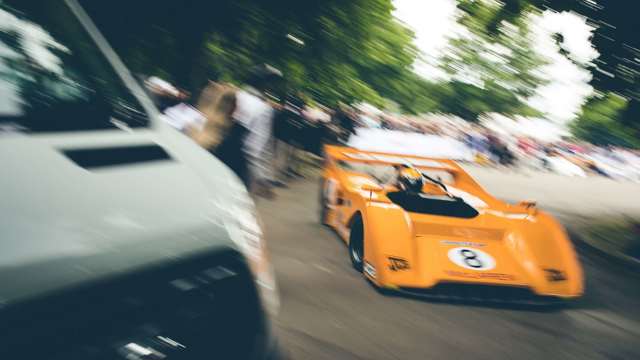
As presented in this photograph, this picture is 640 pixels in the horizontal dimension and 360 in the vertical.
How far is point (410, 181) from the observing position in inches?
253

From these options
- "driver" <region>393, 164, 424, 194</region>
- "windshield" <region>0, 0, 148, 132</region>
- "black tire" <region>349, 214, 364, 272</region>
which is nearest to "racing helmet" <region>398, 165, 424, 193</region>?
"driver" <region>393, 164, 424, 194</region>

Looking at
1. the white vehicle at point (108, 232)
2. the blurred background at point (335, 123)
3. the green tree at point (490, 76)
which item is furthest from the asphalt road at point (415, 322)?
the green tree at point (490, 76)

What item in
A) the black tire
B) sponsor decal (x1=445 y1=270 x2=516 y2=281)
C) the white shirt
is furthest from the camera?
the white shirt

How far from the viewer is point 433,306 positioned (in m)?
5.33

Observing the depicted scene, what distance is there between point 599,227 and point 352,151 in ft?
19.8

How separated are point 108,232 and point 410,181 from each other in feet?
16.7

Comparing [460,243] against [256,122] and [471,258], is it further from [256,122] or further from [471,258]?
[256,122]

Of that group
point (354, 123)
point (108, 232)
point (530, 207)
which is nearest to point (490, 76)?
point (354, 123)

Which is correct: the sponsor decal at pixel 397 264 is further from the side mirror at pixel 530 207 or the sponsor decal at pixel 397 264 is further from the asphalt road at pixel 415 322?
the side mirror at pixel 530 207

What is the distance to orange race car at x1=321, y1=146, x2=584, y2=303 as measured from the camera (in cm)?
536

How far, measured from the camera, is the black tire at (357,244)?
611cm

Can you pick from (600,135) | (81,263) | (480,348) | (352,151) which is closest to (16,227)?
(81,263)

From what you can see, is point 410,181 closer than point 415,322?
No

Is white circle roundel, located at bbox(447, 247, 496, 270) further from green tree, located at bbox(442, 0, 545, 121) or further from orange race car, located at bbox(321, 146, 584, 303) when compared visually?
green tree, located at bbox(442, 0, 545, 121)
